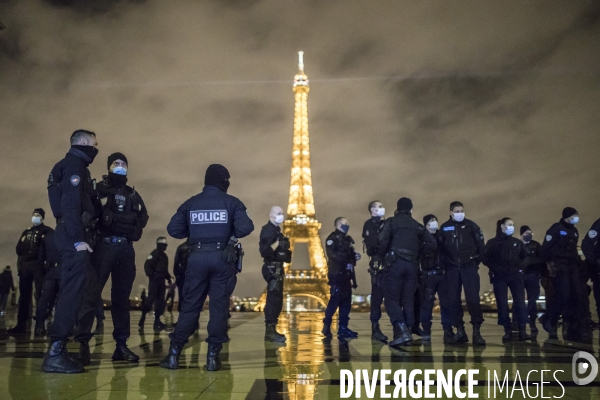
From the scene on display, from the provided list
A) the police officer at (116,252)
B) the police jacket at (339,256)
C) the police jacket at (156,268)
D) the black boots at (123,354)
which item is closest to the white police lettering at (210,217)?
the police officer at (116,252)

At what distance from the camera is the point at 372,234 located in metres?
10.0

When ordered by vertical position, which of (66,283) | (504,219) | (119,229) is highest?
(504,219)

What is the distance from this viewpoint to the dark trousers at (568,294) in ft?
→ 36.0

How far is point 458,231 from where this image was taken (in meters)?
9.77

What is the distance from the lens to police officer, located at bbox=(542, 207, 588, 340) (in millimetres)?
11000

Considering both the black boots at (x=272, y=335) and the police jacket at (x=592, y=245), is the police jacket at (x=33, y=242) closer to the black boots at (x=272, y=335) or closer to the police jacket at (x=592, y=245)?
the black boots at (x=272, y=335)

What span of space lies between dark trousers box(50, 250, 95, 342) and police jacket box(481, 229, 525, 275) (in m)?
7.26

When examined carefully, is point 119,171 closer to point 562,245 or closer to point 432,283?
point 432,283

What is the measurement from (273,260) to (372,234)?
1.82 metres

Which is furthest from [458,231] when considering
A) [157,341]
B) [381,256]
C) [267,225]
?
[157,341]

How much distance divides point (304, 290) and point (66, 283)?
160 feet

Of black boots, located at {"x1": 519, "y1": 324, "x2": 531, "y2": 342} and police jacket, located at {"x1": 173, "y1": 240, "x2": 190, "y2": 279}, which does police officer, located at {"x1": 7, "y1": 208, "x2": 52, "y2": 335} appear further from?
black boots, located at {"x1": 519, "y1": 324, "x2": 531, "y2": 342}

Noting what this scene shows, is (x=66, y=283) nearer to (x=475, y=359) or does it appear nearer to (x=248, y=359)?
(x=248, y=359)

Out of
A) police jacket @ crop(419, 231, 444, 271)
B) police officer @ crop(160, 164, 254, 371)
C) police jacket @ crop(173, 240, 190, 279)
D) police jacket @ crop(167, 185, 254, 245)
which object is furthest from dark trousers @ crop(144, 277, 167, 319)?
police officer @ crop(160, 164, 254, 371)
